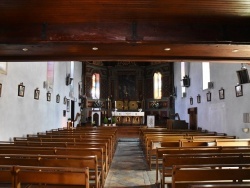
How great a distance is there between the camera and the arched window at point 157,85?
70.8 ft

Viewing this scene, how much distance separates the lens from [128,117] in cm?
1939

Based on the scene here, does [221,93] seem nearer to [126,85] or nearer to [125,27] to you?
[125,27]

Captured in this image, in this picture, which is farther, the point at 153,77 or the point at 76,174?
the point at 153,77

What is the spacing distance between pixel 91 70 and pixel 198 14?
17.8 m

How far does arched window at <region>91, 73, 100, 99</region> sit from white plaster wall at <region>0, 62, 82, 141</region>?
8.06 metres

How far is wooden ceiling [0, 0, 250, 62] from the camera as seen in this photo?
406cm

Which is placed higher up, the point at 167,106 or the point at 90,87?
the point at 90,87

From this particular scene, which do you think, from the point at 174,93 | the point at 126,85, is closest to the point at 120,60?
the point at 174,93

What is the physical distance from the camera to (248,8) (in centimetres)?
403

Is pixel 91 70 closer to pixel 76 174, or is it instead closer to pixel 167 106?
pixel 167 106

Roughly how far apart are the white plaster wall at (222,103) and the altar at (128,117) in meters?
5.34

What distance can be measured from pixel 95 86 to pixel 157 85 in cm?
566

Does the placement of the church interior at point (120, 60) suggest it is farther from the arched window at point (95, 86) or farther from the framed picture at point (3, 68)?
the arched window at point (95, 86)

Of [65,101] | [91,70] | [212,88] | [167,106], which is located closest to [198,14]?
[212,88]
